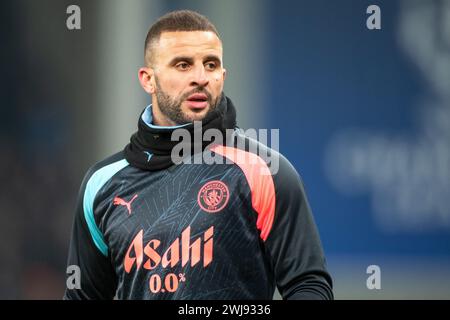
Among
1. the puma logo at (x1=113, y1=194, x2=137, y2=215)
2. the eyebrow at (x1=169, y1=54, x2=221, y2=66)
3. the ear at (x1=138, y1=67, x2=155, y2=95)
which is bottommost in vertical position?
the puma logo at (x1=113, y1=194, x2=137, y2=215)

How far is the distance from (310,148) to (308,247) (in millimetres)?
3573

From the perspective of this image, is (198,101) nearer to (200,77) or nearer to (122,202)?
(200,77)

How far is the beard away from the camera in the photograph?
375 cm

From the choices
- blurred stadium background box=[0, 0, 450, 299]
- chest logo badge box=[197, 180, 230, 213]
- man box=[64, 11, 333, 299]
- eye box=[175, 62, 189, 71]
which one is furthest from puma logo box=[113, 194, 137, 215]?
blurred stadium background box=[0, 0, 450, 299]

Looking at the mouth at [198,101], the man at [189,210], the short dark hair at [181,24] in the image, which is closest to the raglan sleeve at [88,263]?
the man at [189,210]

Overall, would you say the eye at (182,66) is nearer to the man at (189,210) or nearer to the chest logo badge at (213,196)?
the man at (189,210)

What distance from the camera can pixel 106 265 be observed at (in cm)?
386

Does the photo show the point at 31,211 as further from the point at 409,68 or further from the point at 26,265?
the point at 409,68

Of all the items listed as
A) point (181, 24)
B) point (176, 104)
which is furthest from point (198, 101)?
point (181, 24)

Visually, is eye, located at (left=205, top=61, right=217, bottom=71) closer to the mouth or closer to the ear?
the mouth

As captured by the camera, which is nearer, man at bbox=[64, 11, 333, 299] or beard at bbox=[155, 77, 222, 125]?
man at bbox=[64, 11, 333, 299]

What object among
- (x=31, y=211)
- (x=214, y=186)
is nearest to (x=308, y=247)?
(x=214, y=186)

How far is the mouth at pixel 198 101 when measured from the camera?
147 inches

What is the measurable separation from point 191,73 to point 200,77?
0.04 meters
